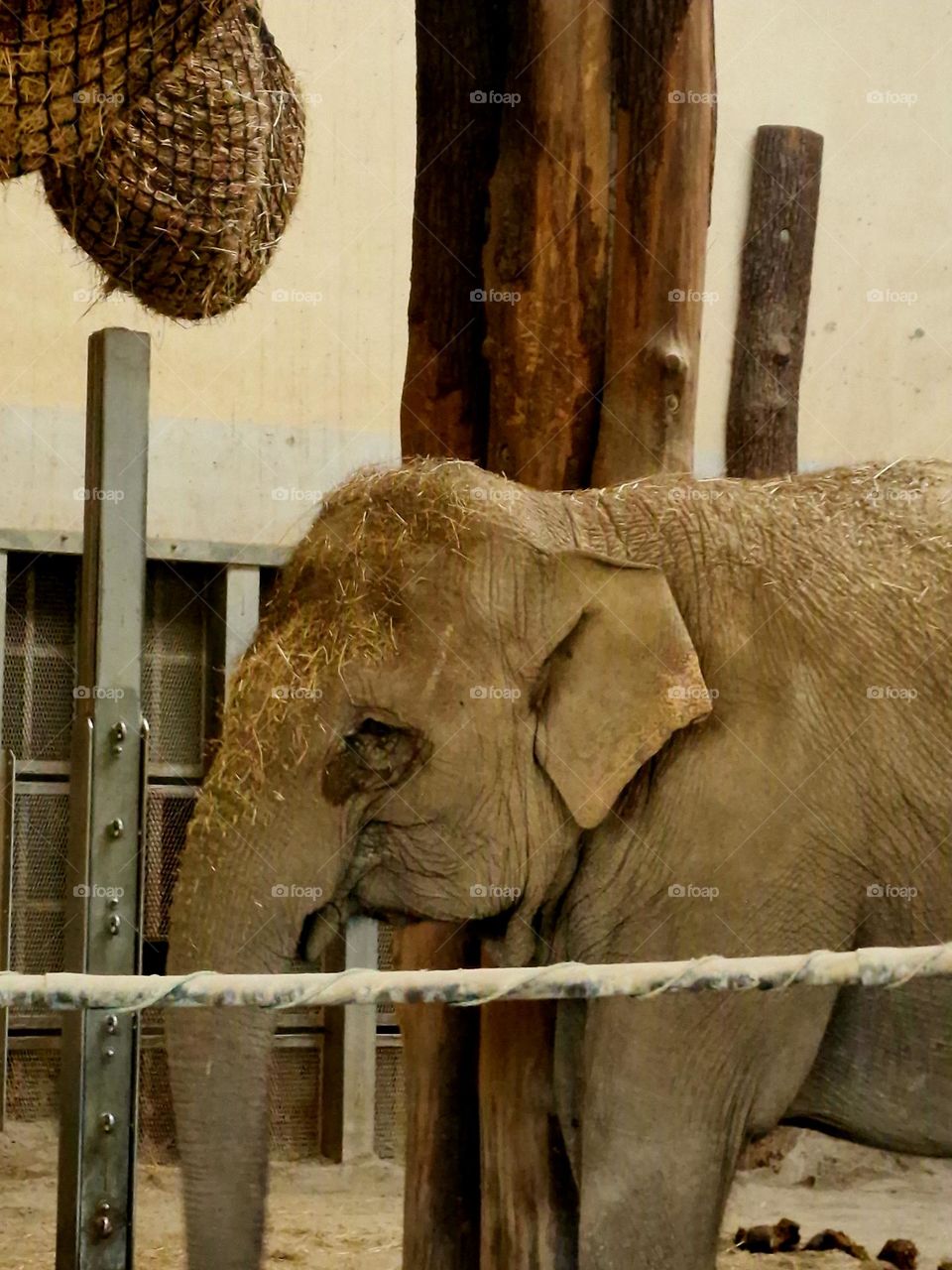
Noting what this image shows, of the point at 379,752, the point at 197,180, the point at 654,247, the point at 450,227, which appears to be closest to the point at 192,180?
the point at 197,180

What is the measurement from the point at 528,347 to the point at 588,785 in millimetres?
1089

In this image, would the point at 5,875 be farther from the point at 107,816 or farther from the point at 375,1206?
the point at 107,816

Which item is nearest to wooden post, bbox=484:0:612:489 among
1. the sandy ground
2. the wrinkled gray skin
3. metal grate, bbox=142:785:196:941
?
the wrinkled gray skin

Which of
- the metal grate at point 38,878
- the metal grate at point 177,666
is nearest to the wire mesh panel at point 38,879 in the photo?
the metal grate at point 38,878

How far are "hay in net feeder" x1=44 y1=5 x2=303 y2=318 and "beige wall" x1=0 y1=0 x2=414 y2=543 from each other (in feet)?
8.18

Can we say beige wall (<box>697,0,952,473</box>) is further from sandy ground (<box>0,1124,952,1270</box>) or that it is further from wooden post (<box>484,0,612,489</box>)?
wooden post (<box>484,0,612,489</box>)

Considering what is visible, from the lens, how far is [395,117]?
634 centimetres

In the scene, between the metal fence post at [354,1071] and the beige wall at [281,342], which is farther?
the beige wall at [281,342]

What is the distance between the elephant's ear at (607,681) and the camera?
2.65m

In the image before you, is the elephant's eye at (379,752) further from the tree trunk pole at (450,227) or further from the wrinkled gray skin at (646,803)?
the tree trunk pole at (450,227)

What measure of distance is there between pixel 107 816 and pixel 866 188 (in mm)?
5132

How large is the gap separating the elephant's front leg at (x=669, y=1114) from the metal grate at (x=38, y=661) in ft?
12.0

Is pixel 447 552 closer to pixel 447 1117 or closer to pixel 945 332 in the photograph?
pixel 447 1117

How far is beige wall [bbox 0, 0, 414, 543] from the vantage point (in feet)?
19.5
